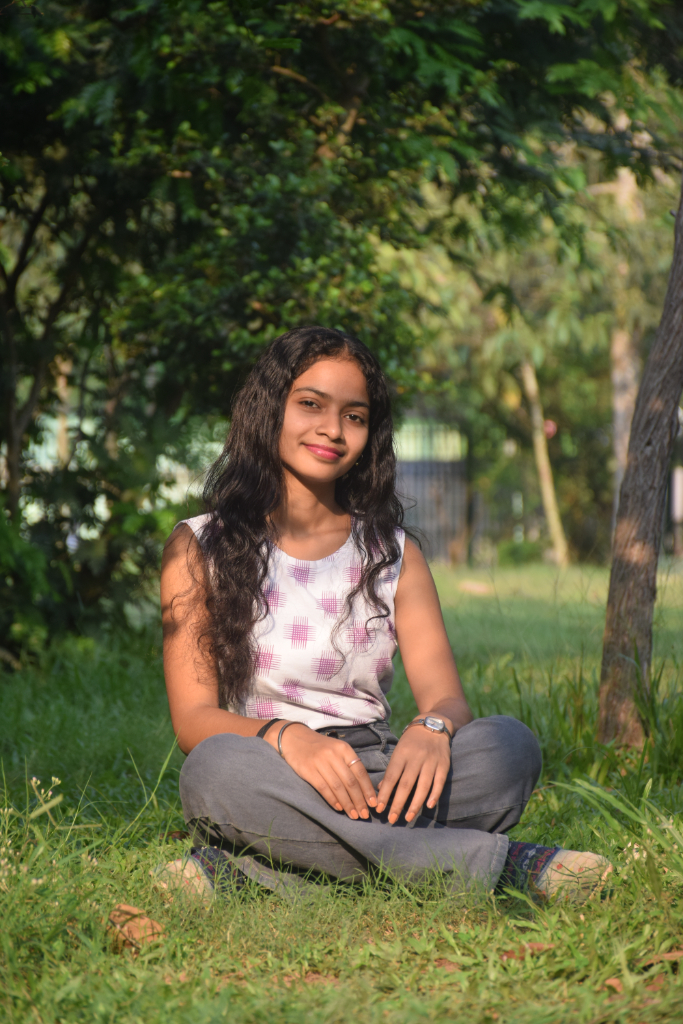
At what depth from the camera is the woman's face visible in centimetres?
266

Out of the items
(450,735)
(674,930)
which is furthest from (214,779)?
(674,930)

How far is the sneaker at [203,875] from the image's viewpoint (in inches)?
89.0

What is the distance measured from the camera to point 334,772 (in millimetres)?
2174

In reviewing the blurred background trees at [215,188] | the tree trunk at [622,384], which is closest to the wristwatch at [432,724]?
the blurred background trees at [215,188]

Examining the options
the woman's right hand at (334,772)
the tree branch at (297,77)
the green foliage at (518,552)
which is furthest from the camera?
the green foliage at (518,552)

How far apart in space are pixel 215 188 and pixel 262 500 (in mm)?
2726

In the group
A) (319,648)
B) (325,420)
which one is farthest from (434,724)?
(325,420)

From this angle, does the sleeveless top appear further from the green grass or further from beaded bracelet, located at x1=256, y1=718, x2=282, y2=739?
the green grass

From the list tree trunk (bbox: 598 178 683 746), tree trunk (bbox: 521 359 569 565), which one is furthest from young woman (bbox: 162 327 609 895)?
tree trunk (bbox: 521 359 569 565)

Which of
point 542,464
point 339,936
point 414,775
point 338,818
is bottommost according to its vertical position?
point 339,936

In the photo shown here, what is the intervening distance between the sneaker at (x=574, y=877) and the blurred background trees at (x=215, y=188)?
2.05 m

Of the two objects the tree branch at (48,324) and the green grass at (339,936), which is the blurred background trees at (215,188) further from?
the green grass at (339,936)

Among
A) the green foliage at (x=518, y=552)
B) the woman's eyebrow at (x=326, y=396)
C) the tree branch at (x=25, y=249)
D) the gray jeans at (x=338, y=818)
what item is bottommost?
the green foliage at (x=518, y=552)

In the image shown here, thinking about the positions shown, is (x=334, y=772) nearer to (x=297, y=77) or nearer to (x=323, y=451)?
(x=323, y=451)
